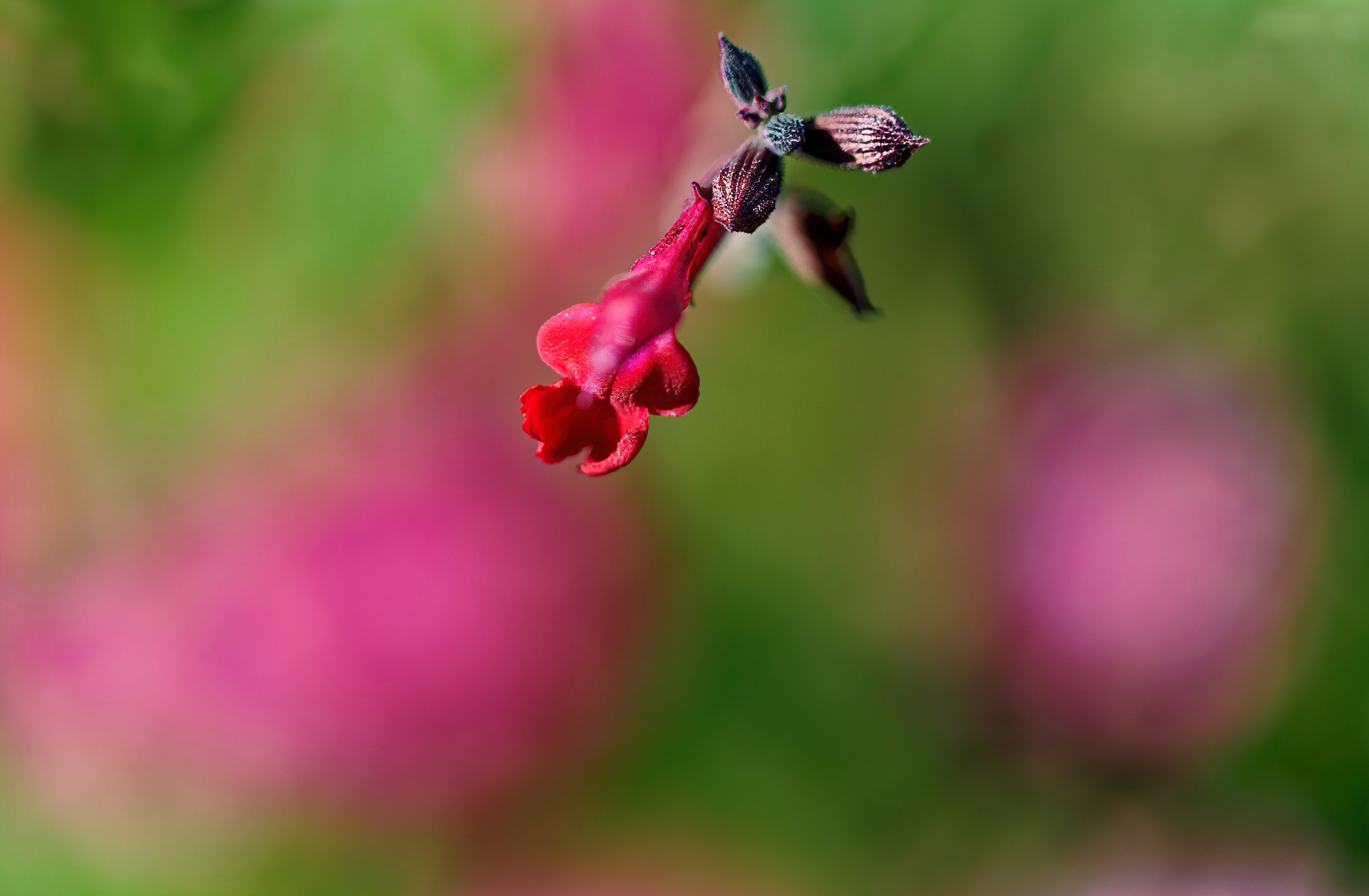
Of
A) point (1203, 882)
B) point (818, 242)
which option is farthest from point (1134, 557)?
point (818, 242)

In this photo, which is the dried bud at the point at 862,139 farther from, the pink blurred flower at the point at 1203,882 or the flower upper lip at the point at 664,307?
the pink blurred flower at the point at 1203,882

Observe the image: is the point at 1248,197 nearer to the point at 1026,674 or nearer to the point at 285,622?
the point at 1026,674

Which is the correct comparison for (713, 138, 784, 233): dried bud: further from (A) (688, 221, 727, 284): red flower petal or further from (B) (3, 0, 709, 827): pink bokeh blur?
(B) (3, 0, 709, 827): pink bokeh blur

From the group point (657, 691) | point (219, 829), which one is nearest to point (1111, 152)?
point (657, 691)

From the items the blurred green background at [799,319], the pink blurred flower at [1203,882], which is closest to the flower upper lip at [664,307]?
the blurred green background at [799,319]

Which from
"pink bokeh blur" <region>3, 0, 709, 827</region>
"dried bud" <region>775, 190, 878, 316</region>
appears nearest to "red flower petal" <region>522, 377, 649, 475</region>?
"dried bud" <region>775, 190, 878, 316</region>

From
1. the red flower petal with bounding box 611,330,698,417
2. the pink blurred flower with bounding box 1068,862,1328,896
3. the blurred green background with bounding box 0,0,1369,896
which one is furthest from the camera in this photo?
the pink blurred flower with bounding box 1068,862,1328,896
